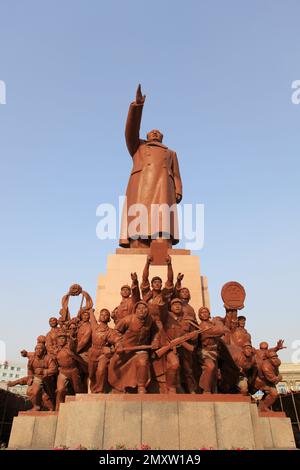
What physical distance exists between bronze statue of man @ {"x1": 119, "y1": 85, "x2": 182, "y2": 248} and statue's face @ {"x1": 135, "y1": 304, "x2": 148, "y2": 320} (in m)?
4.23

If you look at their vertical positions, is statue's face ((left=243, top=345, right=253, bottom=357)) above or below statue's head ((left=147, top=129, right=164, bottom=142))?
below

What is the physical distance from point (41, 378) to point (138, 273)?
3.41 metres

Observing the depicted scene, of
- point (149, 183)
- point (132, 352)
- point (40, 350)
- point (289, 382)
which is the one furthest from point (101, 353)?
point (289, 382)

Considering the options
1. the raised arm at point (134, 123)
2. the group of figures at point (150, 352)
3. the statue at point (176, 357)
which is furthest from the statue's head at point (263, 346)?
the raised arm at point (134, 123)

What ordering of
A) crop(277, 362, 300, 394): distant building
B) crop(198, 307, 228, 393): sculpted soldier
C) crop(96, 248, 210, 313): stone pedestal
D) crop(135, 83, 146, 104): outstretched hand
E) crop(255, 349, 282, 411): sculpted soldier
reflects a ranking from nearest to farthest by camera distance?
crop(198, 307, 228, 393): sculpted soldier, crop(255, 349, 282, 411): sculpted soldier, crop(96, 248, 210, 313): stone pedestal, crop(135, 83, 146, 104): outstretched hand, crop(277, 362, 300, 394): distant building

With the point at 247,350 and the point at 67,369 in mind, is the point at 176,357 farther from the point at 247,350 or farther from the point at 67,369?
the point at 67,369

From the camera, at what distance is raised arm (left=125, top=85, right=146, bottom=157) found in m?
11.1

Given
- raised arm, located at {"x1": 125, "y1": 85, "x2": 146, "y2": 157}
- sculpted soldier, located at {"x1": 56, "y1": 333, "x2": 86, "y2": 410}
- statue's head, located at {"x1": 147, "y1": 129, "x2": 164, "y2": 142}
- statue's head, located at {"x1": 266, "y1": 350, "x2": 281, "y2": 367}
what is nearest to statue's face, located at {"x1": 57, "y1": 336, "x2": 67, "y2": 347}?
sculpted soldier, located at {"x1": 56, "y1": 333, "x2": 86, "y2": 410}

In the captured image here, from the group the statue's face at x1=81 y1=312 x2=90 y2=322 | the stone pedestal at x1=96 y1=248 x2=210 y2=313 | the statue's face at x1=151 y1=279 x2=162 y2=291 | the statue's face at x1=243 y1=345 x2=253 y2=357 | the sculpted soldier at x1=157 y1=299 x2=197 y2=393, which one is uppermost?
the stone pedestal at x1=96 y1=248 x2=210 y2=313

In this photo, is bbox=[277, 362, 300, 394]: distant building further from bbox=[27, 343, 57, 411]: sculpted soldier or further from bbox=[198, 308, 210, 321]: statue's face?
bbox=[27, 343, 57, 411]: sculpted soldier

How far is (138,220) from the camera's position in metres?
11.2
